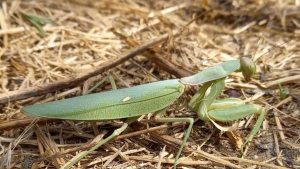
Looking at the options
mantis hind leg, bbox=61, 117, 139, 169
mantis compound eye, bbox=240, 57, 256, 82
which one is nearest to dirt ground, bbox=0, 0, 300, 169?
mantis hind leg, bbox=61, 117, 139, 169

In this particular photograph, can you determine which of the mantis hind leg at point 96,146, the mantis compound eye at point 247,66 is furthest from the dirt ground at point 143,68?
the mantis compound eye at point 247,66

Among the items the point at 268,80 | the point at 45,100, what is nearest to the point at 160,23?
the point at 268,80

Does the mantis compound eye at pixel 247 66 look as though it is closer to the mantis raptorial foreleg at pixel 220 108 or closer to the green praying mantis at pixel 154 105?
the green praying mantis at pixel 154 105

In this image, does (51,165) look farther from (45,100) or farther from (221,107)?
(221,107)

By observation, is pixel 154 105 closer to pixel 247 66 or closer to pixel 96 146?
pixel 96 146

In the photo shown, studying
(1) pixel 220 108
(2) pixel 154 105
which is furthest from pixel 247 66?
(2) pixel 154 105
